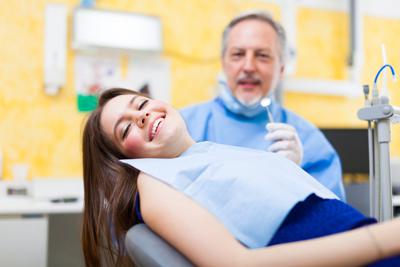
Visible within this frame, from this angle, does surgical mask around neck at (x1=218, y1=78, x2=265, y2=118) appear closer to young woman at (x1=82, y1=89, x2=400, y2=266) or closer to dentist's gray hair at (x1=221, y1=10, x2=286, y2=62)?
dentist's gray hair at (x1=221, y1=10, x2=286, y2=62)

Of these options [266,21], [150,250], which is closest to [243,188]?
[150,250]

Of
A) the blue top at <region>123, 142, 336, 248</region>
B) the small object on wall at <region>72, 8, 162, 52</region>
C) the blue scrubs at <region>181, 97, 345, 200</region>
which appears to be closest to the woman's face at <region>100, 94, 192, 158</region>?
the blue top at <region>123, 142, 336, 248</region>

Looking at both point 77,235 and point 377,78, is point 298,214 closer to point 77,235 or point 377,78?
point 377,78

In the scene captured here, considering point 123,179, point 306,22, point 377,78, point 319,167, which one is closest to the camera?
point 377,78

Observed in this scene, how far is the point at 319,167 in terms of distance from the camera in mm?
1708

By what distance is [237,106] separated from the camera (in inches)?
70.4

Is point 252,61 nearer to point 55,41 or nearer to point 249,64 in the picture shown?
point 249,64

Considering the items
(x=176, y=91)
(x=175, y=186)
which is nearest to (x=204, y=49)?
(x=176, y=91)

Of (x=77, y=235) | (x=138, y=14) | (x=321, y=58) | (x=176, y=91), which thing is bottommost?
(x=77, y=235)

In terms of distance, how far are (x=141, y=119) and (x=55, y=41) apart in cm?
136

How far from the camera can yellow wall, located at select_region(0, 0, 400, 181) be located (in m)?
2.25

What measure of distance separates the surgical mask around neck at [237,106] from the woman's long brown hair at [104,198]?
0.67 metres

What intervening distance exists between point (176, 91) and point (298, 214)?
5.78 feet

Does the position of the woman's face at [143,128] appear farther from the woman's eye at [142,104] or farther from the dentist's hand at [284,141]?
the dentist's hand at [284,141]
